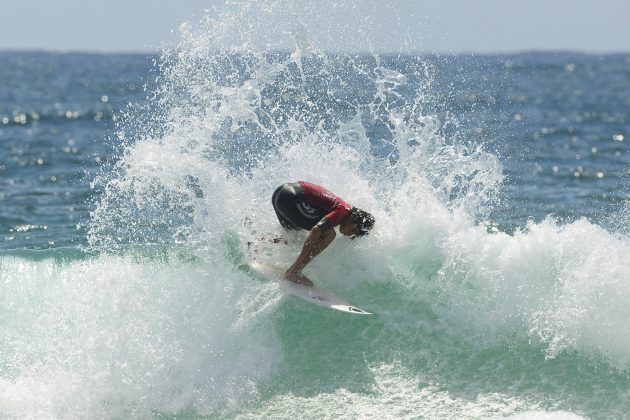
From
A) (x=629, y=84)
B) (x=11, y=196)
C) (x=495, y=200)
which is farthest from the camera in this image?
(x=629, y=84)

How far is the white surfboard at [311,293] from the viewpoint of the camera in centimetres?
875

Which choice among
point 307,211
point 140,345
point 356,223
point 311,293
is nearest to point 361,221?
point 356,223

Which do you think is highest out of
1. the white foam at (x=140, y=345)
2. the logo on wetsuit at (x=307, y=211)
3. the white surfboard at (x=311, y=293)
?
the logo on wetsuit at (x=307, y=211)

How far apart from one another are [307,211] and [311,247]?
1.27 feet

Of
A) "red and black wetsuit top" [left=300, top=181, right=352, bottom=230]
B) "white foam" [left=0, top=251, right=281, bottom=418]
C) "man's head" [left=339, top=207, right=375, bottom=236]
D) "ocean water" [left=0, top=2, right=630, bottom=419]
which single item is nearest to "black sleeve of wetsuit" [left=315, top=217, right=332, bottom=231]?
"red and black wetsuit top" [left=300, top=181, right=352, bottom=230]

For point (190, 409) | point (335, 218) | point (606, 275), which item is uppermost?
point (335, 218)

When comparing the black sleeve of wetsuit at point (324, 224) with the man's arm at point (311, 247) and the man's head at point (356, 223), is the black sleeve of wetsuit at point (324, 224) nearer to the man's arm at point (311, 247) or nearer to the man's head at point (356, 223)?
the man's arm at point (311, 247)

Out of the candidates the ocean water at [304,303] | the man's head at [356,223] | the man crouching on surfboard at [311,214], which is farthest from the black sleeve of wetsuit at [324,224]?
the ocean water at [304,303]

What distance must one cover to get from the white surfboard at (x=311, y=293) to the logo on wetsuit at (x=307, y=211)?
722 mm

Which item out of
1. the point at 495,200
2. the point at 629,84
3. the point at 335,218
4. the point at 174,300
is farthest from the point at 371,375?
the point at 629,84

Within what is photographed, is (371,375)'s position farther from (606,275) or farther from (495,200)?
(495,200)

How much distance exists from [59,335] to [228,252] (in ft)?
6.39

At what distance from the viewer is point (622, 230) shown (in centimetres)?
1112

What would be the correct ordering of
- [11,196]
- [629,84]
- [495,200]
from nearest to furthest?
1. [495,200]
2. [11,196]
3. [629,84]
